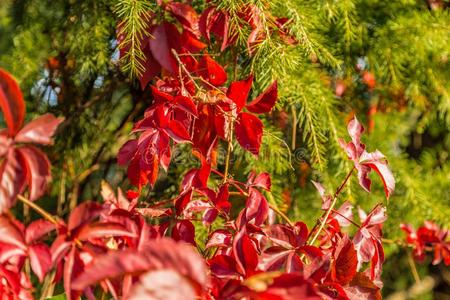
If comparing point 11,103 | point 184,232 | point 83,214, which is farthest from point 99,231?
point 184,232

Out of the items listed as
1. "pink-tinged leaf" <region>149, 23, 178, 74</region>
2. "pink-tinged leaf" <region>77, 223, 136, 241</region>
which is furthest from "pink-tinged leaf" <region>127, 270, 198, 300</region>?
"pink-tinged leaf" <region>149, 23, 178, 74</region>

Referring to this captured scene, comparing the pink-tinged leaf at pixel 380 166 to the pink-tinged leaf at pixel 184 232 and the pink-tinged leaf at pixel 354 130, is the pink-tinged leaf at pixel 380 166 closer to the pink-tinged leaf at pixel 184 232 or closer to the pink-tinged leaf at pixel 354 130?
the pink-tinged leaf at pixel 354 130

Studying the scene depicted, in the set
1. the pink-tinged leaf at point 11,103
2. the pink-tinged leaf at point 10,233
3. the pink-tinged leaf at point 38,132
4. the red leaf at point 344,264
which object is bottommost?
the red leaf at point 344,264

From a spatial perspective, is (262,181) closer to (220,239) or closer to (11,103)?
(220,239)

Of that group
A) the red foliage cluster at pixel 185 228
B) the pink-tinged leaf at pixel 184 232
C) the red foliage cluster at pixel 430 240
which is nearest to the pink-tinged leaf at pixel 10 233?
the red foliage cluster at pixel 185 228

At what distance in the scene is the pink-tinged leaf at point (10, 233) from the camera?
19.9 inches

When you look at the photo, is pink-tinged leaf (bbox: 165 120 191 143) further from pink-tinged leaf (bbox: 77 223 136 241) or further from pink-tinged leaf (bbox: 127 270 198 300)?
pink-tinged leaf (bbox: 127 270 198 300)

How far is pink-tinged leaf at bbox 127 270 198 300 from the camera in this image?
0.38m

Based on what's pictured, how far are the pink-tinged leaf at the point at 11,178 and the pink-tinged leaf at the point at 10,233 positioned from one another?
4 cm

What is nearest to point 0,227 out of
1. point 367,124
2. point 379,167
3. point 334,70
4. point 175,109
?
point 175,109

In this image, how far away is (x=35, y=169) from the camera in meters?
0.47

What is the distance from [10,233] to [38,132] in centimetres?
10

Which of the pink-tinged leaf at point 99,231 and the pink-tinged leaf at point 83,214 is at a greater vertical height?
the pink-tinged leaf at point 83,214

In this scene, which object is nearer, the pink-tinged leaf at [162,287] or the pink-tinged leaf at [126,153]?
the pink-tinged leaf at [162,287]
